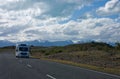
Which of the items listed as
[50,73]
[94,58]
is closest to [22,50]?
[94,58]

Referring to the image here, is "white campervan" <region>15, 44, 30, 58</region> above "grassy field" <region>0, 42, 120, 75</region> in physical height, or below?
above

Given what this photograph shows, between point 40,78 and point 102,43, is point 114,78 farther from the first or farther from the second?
point 102,43

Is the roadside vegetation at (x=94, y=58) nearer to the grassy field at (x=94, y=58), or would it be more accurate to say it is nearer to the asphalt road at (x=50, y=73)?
the grassy field at (x=94, y=58)

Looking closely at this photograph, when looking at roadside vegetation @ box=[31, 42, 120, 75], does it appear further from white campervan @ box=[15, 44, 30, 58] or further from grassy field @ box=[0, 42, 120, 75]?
white campervan @ box=[15, 44, 30, 58]

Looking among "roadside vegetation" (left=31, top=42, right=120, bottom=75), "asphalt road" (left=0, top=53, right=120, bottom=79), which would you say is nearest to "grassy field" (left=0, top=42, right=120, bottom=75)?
"roadside vegetation" (left=31, top=42, right=120, bottom=75)

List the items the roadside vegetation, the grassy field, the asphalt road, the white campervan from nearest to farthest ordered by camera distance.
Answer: the asphalt road, the grassy field, the roadside vegetation, the white campervan

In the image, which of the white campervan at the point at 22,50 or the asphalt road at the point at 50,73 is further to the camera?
the white campervan at the point at 22,50

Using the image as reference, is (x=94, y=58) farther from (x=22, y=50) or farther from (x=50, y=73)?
(x=50, y=73)

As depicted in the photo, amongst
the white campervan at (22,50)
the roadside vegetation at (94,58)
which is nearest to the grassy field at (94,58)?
the roadside vegetation at (94,58)

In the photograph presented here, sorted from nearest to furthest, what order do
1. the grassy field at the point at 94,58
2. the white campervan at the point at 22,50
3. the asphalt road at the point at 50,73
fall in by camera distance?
1. the asphalt road at the point at 50,73
2. the grassy field at the point at 94,58
3. the white campervan at the point at 22,50

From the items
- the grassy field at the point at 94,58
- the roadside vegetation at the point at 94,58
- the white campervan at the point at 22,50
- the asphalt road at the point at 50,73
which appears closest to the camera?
the asphalt road at the point at 50,73

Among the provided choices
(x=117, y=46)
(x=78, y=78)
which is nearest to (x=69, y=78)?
(x=78, y=78)

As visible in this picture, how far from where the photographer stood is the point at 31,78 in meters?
18.1

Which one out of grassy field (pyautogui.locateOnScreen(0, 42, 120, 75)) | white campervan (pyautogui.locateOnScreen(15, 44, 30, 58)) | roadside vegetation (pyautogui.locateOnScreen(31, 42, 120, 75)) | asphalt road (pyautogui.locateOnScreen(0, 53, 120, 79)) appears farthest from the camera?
white campervan (pyautogui.locateOnScreen(15, 44, 30, 58))
